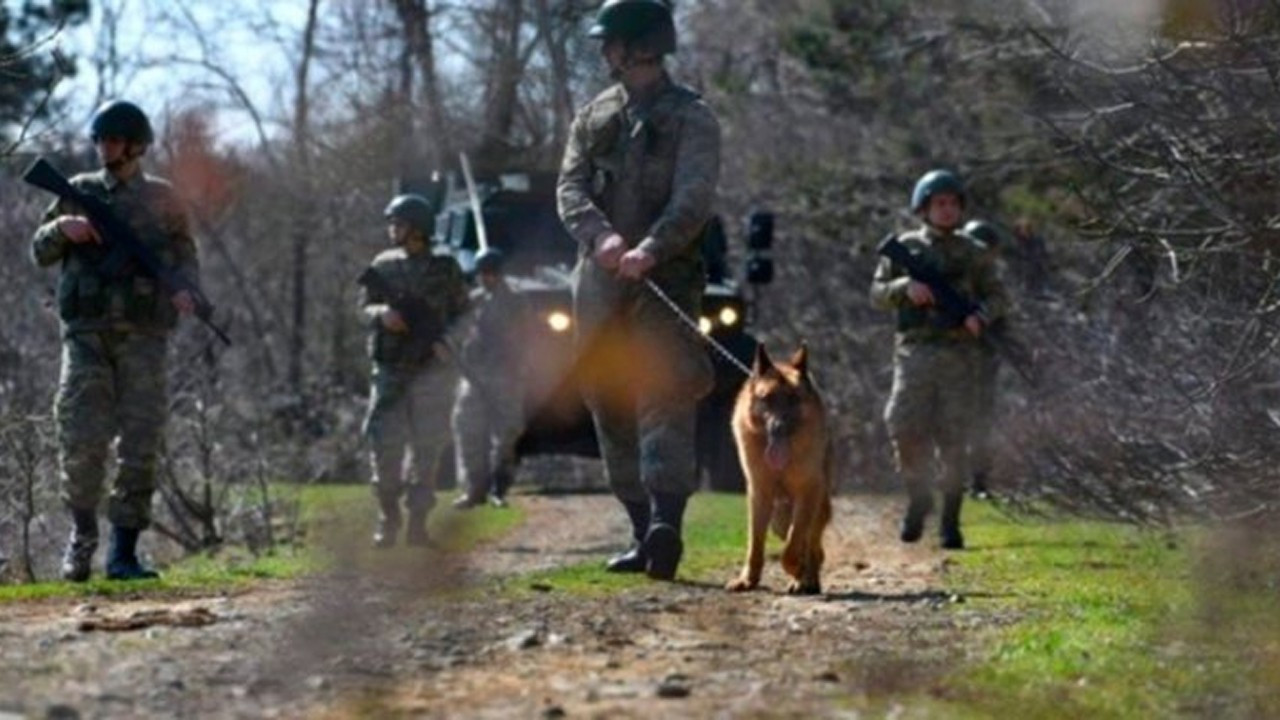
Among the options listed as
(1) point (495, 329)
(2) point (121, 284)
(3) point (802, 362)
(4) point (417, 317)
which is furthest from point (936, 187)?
(1) point (495, 329)

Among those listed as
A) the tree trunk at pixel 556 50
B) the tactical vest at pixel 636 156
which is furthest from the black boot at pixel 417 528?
the tree trunk at pixel 556 50

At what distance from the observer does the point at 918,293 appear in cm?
1734

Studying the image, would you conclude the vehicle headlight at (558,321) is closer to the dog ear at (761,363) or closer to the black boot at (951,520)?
the black boot at (951,520)

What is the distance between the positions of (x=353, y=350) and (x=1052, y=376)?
69.3 feet

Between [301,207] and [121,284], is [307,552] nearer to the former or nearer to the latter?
[121,284]

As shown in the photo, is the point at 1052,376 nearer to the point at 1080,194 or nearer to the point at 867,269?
the point at 1080,194

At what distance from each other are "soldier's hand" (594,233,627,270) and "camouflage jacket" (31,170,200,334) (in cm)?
232

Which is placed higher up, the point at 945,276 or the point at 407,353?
the point at 945,276

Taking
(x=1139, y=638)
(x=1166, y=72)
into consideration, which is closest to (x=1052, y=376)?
(x=1166, y=72)

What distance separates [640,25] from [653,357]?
1464 mm

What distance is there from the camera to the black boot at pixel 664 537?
1336 cm

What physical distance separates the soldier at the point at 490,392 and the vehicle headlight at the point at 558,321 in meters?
0.25

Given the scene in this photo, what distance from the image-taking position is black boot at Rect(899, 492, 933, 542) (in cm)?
1841

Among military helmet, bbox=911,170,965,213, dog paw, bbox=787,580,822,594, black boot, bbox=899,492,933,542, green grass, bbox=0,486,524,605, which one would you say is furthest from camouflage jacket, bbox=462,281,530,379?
dog paw, bbox=787,580,822,594
